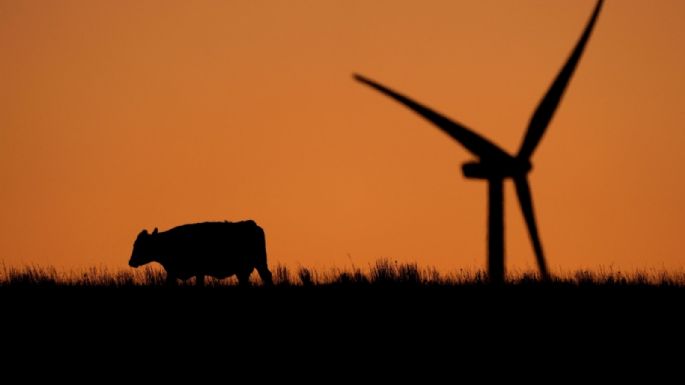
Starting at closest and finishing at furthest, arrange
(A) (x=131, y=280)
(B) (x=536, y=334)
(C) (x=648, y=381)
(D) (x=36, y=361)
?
(C) (x=648, y=381)
(D) (x=36, y=361)
(B) (x=536, y=334)
(A) (x=131, y=280)

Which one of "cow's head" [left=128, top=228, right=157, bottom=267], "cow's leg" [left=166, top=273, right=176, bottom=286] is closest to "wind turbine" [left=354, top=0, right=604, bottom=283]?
"cow's leg" [left=166, top=273, right=176, bottom=286]

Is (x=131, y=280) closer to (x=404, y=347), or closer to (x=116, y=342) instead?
(x=116, y=342)

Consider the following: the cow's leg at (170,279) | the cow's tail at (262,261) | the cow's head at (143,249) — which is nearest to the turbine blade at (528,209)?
the cow's leg at (170,279)

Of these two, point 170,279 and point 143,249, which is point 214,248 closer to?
point 143,249

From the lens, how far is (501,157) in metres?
22.4

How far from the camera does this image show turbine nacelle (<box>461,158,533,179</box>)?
72.2 ft

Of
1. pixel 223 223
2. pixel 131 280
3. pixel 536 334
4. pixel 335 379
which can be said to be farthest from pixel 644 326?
pixel 223 223

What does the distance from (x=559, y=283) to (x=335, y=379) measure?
8.09 m

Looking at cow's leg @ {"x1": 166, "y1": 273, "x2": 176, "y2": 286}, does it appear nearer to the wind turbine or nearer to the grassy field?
the grassy field

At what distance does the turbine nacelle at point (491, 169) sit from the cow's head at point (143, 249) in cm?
1065

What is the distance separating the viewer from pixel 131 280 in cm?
2342

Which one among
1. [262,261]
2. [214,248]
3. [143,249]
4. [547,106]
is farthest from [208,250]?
[547,106]

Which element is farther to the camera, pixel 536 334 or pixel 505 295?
pixel 505 295

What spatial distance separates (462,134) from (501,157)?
0.87 m
